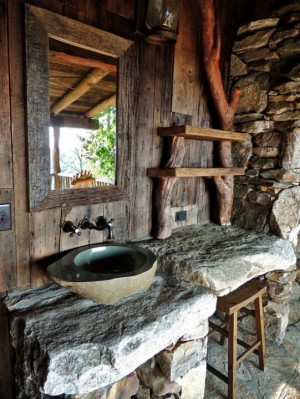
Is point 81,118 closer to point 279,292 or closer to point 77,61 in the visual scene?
point 77,61

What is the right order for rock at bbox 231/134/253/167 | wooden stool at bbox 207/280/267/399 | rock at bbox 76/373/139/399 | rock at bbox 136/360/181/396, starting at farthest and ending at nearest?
1. rock at bbox 231/134/253/167
2. wooden stool at bbox 207/280/267/399
3. rock at bbox 136/360/181/396
4. rock at bbox 76/373/139/399

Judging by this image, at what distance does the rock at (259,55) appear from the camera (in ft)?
5.66

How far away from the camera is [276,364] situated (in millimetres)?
1758

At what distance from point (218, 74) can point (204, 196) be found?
2.57ft

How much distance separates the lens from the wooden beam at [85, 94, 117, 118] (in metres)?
1.31

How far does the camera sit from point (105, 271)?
132cm

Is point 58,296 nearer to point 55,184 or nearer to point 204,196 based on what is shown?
point 55,184

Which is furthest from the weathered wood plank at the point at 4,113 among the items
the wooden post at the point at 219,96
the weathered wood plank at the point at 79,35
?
the wooden post at the point at 219,96

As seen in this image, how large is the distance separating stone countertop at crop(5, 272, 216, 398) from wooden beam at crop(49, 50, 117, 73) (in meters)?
0.97

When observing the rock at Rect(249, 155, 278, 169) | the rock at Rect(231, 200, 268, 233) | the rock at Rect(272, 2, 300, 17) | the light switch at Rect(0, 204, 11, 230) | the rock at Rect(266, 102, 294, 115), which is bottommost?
the rock at Rect(231, 200, 268, 233)

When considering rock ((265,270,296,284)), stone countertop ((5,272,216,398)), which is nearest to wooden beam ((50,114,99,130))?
stone countertop ((5,272,216,398))

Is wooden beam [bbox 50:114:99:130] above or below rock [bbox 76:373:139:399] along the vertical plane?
above

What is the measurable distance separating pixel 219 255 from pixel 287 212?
0.67 m

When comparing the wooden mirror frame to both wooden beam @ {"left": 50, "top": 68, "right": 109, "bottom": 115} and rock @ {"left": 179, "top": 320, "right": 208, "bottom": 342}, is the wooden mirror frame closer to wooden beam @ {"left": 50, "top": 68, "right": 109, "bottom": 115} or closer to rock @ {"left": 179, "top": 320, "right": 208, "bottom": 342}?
wooden beam @ {"left": 50, "top": 68, "right": 109, "bottom": 115}
